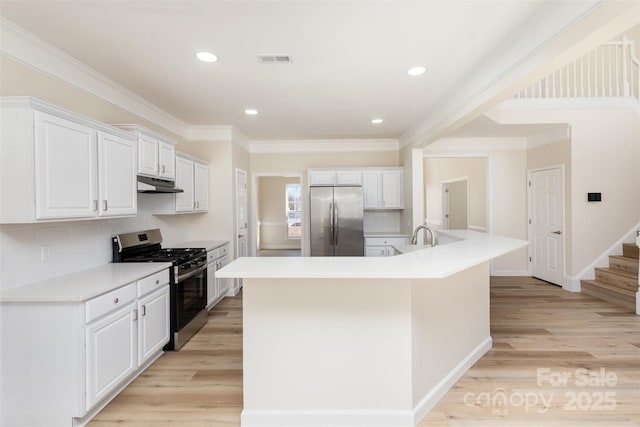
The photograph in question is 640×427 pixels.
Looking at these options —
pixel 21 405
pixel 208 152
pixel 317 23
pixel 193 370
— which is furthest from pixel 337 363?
pixel 208 152

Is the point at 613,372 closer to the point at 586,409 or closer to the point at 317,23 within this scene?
the point at 586,409

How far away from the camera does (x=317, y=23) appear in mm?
2076

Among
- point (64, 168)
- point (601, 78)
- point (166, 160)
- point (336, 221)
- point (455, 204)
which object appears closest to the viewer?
point (64, 168)

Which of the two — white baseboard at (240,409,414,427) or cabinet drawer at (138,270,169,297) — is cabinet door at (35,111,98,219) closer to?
cabinet drawer at (138,270,169,297)

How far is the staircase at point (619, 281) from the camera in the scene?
13.4 ft

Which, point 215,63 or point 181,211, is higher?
point 215,63

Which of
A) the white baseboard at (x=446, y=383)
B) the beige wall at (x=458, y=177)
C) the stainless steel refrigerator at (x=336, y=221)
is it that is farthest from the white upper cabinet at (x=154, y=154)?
the beige wall at (x=458, y=177)

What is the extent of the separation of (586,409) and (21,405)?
3.68 meters

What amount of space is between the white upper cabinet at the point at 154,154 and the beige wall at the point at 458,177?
536 centimetres

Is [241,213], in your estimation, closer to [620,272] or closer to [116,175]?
[116,175]

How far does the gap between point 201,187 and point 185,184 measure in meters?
0.47

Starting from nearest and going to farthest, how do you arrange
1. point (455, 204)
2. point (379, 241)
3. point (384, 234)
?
1. point (379, 241)
2. point (384, 234)
3. point (455, 204)

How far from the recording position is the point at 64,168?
82.5 inches

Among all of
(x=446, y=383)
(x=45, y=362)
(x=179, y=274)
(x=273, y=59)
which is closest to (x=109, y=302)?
(x=45, y=362)
